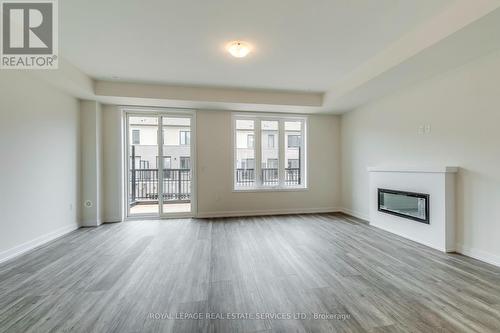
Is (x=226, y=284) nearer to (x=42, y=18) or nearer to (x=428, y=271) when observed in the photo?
(x=428, y=271)

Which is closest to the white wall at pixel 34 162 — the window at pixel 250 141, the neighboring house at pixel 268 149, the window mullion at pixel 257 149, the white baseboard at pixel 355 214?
the neighboring house at pixel 268 149

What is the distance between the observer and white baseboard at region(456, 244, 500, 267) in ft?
8.58

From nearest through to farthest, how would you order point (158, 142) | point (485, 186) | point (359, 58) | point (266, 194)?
point (485, 186) < point (359, 58) < point (158, 142) < point (266, 194)

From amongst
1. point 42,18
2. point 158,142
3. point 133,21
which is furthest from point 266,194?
point 42,18

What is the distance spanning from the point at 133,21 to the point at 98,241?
10.8 feet

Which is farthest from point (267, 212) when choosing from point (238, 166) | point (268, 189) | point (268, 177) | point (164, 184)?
point (164, 184)

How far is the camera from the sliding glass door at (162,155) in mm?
5074

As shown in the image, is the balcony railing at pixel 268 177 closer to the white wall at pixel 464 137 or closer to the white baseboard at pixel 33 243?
the white wall at pixel 464 137

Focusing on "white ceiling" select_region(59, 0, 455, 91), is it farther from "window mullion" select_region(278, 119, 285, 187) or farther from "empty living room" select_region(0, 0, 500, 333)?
"window mullion" select_region(278, 119, 285, 187)

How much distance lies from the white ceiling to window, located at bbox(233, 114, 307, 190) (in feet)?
5.73

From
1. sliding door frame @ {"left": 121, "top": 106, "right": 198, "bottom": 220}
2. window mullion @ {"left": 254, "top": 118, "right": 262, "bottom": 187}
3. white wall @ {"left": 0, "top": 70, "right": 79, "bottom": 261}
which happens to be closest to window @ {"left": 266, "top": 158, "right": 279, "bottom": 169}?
window mullion @ {"left": 254, "top": 118, "right": 262, "bottom": 187}

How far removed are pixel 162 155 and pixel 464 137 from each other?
17.9 feet

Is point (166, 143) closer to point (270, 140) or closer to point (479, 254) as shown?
point (270, 140)

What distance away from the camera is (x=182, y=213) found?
5152 mm
